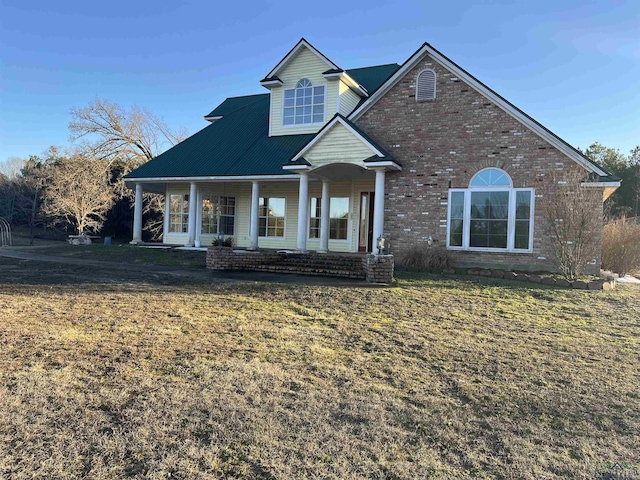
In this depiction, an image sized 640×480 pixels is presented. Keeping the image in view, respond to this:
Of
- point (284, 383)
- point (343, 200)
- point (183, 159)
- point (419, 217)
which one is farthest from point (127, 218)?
point (284, 383)

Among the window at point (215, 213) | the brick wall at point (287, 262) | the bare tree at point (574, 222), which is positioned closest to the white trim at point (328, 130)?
the brick wall at point (287, 262)

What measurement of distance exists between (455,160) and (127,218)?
1438 inches

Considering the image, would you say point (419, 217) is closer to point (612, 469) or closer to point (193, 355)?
point (193, 355)

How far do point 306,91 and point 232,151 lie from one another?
421 cm

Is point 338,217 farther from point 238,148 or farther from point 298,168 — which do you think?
point 238,148

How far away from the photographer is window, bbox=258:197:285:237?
19.7 meters

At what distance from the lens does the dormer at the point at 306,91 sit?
717 inches

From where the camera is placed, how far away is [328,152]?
48.2 ft

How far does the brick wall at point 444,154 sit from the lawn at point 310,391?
18.7 feet

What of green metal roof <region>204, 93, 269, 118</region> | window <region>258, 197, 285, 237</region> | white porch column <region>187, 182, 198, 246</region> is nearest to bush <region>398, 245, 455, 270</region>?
window <region>258, 197, 285, 237</region>

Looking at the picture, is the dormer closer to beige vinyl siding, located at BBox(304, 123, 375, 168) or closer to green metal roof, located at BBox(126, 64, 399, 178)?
green metal roof, located at BBox(126, 64, 399, 178)

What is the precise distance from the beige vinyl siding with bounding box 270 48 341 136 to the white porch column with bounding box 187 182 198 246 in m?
4.29

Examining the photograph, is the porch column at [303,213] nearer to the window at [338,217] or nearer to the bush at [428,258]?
the window at [338,217]

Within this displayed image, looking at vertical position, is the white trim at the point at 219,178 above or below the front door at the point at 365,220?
above
